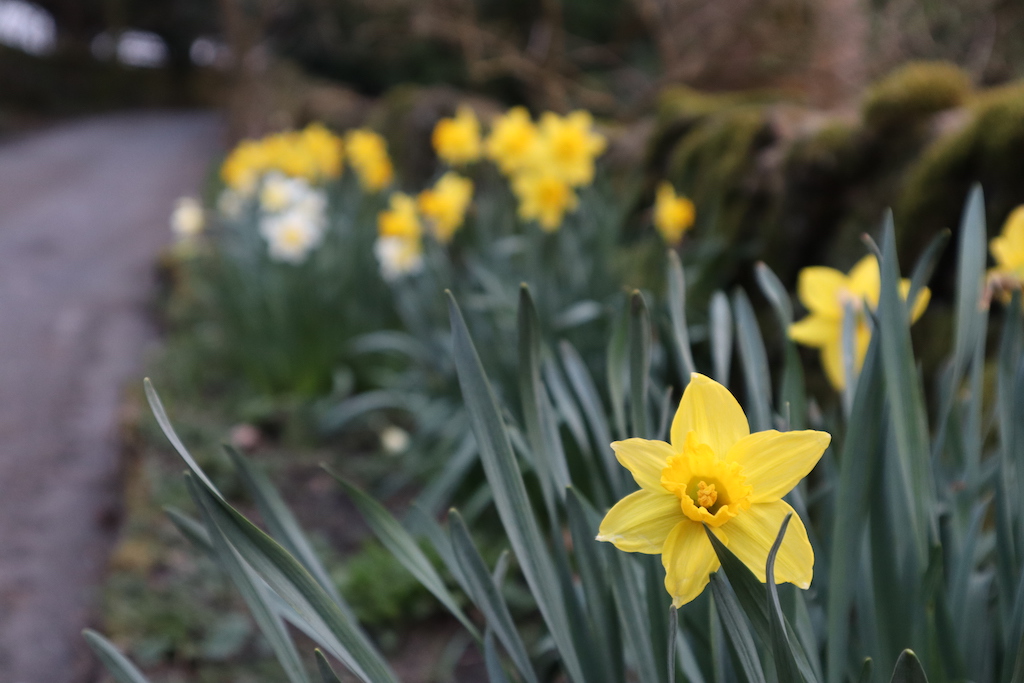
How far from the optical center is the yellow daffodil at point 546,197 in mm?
2178

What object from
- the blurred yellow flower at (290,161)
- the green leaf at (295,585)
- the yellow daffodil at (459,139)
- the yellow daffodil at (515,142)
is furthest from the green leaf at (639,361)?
the blurred yellow flower at (290,161)

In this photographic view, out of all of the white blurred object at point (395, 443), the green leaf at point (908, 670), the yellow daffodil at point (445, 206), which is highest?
the green leaf at point (908, 670)

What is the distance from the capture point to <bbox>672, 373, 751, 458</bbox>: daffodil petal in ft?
1.83

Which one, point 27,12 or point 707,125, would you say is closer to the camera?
point 707,125

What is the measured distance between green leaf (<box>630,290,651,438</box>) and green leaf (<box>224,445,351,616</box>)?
40cm

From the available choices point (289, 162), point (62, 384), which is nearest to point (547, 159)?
point (289, 162)

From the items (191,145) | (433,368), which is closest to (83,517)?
(433,368)

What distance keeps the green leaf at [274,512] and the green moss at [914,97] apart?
6.54ft

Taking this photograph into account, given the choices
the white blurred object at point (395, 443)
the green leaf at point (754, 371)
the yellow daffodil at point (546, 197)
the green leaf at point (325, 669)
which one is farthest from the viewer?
the white blurred object at point (395, 443)

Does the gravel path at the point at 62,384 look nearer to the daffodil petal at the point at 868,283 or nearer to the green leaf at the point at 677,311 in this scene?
the green leaf at the point at 677,311

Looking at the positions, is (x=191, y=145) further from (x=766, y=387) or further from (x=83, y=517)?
(x=766, y=387)

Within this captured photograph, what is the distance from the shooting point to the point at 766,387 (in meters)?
0.90

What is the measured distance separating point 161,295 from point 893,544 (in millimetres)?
4760

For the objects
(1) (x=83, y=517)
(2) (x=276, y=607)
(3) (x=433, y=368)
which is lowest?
(1) (x=83, y=517)
